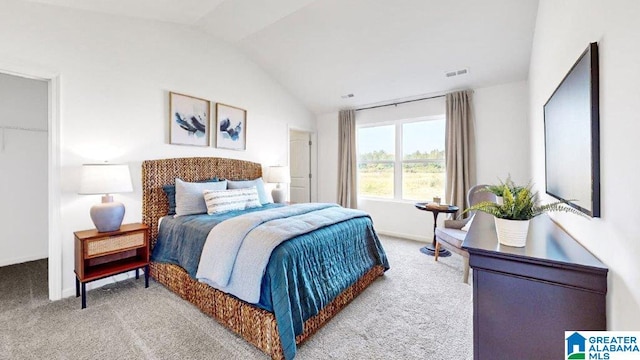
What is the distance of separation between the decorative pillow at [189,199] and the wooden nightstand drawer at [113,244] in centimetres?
44

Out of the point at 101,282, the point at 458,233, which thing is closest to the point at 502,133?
the point at 458,233

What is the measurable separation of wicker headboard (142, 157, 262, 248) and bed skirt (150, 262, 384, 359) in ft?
1.95

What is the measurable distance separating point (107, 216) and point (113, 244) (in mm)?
268

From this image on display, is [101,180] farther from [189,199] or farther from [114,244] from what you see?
[189,199]

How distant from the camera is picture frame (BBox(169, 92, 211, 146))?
333 centimetres

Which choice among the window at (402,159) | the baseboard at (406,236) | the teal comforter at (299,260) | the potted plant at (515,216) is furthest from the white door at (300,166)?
the potted plant at (515,216)

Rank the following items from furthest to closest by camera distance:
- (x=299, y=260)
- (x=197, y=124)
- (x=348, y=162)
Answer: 1. (x=348, y=162)
2. (x=197, y=124)
3. (x=299, y=260)

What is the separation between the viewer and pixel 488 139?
389cm

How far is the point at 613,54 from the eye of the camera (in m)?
0.97

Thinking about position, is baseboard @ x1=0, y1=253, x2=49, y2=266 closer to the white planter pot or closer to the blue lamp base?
the blue lamp base

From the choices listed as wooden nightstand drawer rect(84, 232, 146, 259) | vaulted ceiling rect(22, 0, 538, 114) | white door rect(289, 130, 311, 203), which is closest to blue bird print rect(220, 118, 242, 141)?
vaulted ceiling rect(22, 0, 538, 114)

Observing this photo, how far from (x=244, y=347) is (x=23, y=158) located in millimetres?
3815

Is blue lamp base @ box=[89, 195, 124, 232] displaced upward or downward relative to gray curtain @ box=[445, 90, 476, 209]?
downward

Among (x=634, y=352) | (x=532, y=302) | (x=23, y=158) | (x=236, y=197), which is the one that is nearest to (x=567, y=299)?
(x=532, y=302)
